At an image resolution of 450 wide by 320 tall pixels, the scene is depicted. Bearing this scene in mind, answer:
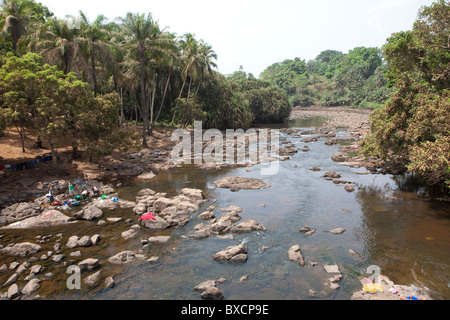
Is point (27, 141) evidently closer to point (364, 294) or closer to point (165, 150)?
point (165, 150)

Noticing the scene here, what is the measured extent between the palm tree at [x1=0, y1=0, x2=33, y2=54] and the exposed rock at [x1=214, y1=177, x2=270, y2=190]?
90.6 feet

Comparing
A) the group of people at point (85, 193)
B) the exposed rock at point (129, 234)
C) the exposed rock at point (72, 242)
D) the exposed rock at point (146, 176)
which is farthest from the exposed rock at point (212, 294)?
the exposed rock at point (146, 176)

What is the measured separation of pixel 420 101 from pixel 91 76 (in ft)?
102

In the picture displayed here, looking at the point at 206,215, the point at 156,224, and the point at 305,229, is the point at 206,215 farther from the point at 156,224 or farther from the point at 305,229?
the point at 305,229

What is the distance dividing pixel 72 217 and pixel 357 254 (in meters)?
16.2

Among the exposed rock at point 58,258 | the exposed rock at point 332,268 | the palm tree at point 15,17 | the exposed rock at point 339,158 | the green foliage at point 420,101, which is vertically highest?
the palm tree at point 15,17

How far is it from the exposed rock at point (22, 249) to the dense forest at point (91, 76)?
11.3 metres

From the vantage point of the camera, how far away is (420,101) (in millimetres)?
18906

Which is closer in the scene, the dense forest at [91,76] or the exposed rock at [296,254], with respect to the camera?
the exposed rock at [296,254]

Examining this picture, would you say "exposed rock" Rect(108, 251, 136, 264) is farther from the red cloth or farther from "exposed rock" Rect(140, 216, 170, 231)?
the red cloth

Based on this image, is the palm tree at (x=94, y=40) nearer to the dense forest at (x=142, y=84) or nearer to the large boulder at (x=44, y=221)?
the dense forest at (x=142, y=84)

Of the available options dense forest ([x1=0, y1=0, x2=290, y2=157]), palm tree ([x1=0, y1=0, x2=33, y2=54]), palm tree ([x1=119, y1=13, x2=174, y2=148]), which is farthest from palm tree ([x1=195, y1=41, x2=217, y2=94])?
palm tree ([x1=0, y1=0, x2=33, y2=54])

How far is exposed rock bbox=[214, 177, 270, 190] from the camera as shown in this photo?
23953 mm

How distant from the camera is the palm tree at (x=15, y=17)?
30.7 metres
